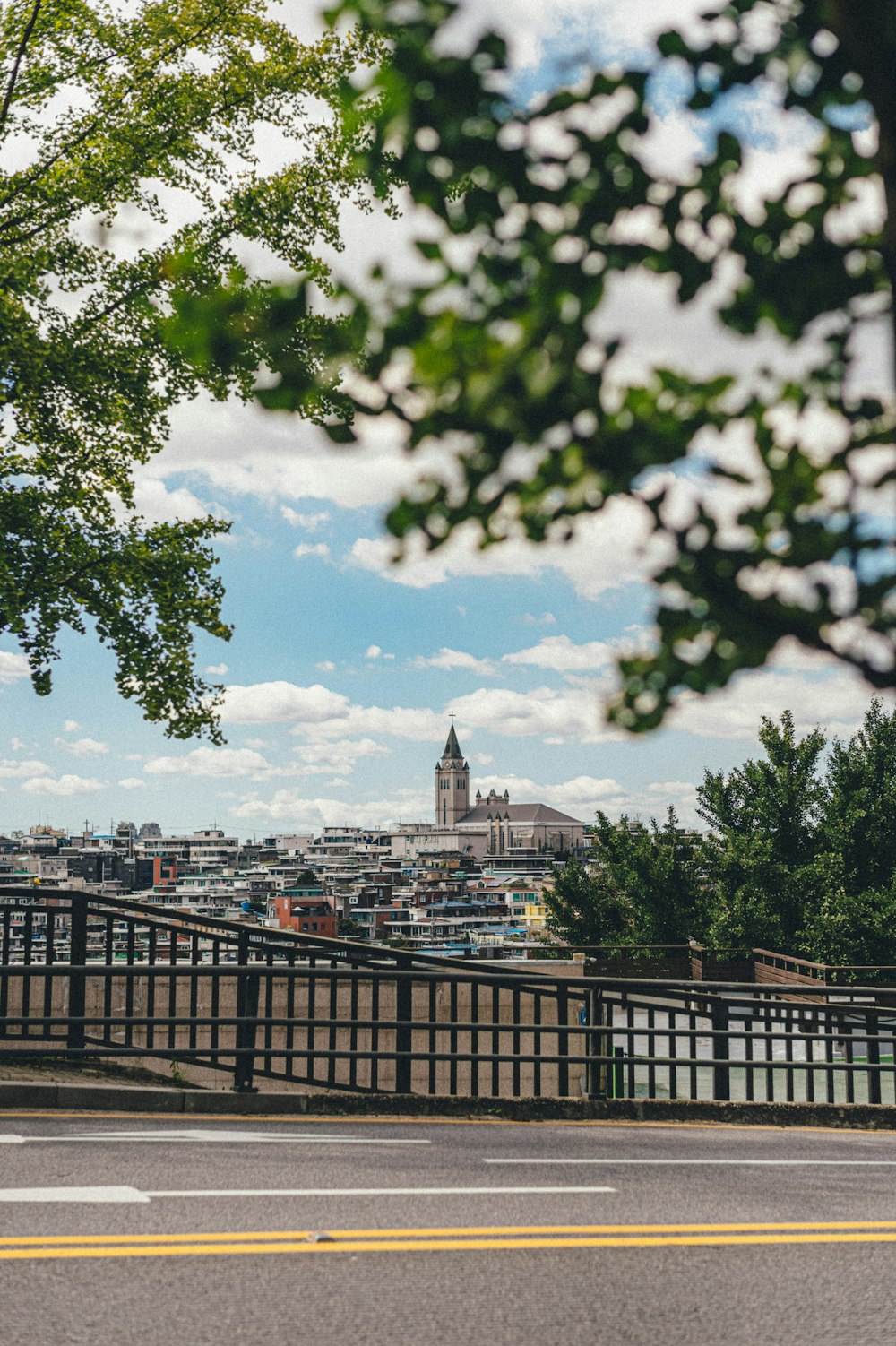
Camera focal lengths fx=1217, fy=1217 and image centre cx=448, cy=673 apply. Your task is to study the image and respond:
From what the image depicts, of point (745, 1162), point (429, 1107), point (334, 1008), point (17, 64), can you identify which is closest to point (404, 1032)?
point (429, 1107)

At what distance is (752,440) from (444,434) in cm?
71

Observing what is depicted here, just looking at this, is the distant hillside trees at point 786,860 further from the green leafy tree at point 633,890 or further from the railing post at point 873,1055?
the railing post at point 873,1055

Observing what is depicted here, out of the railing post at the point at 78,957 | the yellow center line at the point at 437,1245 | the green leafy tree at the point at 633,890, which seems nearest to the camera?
the yellow center line at the point at 437,1245

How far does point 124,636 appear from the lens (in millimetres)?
16328

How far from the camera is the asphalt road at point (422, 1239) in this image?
5289mm

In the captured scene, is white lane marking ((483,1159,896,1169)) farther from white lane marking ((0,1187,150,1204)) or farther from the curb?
white lane marking ((0,1187,150,1204))

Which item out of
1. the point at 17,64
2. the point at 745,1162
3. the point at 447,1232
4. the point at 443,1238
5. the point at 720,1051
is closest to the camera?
the point at 443,1238

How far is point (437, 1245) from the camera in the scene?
249 inches

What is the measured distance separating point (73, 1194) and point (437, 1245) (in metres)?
2.13

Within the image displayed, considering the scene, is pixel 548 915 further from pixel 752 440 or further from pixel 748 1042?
pixel 752 440

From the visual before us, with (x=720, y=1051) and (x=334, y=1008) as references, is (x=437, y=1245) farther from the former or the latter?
(x=720, y=1051)

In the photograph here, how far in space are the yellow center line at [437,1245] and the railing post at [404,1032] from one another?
Result: 11.2 ft

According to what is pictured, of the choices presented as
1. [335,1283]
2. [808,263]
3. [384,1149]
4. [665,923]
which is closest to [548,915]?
[665,923]

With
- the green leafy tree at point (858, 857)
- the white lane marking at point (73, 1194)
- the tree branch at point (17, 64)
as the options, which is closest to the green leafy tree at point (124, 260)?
the tree branch at point (17, 64)
